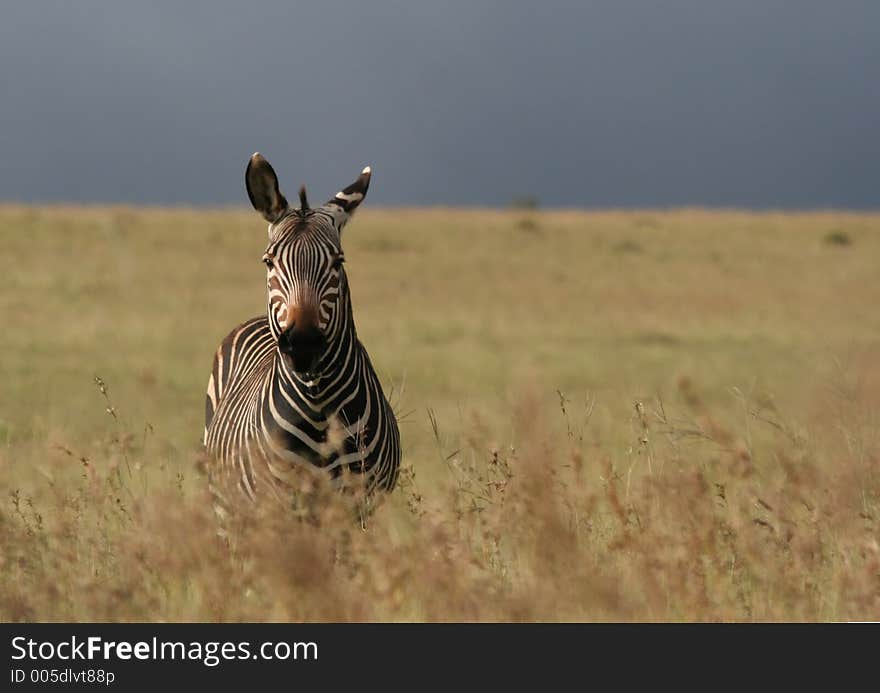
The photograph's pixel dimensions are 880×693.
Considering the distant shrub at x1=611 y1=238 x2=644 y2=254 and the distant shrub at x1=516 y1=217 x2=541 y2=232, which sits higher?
the distant shrub at x1=516 y1=217 x2=541 y2=232

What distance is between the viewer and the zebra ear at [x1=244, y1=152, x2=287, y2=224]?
5.69 m

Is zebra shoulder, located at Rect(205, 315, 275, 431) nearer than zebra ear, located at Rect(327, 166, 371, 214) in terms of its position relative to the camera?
No

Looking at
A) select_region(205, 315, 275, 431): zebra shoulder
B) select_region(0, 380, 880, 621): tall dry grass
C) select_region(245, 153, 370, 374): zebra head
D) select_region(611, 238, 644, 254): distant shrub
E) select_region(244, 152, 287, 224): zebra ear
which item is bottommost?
select_region(0, 380, 880, 621): tall dry grass

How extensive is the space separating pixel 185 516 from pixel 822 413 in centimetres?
379

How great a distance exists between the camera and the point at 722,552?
18.4 feet

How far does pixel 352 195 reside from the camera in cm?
604

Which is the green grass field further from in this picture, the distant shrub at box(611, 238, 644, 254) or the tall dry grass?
the distant shrub at box(611, 238, 644, 254)

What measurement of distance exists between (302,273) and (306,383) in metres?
0.52

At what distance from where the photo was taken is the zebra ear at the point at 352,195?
5984 millimetres

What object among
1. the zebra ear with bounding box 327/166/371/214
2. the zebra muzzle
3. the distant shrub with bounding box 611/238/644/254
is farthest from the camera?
the distant shrub with bounding box 611/238/644/254

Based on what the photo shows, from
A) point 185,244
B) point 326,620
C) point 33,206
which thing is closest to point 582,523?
point 326,620

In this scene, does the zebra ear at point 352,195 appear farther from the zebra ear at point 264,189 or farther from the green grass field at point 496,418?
the green grass field at point 496,418

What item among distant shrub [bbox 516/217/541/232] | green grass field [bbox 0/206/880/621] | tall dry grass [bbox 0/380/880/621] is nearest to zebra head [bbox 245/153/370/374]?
tall dry grass [bbox 0/380/880/621]
